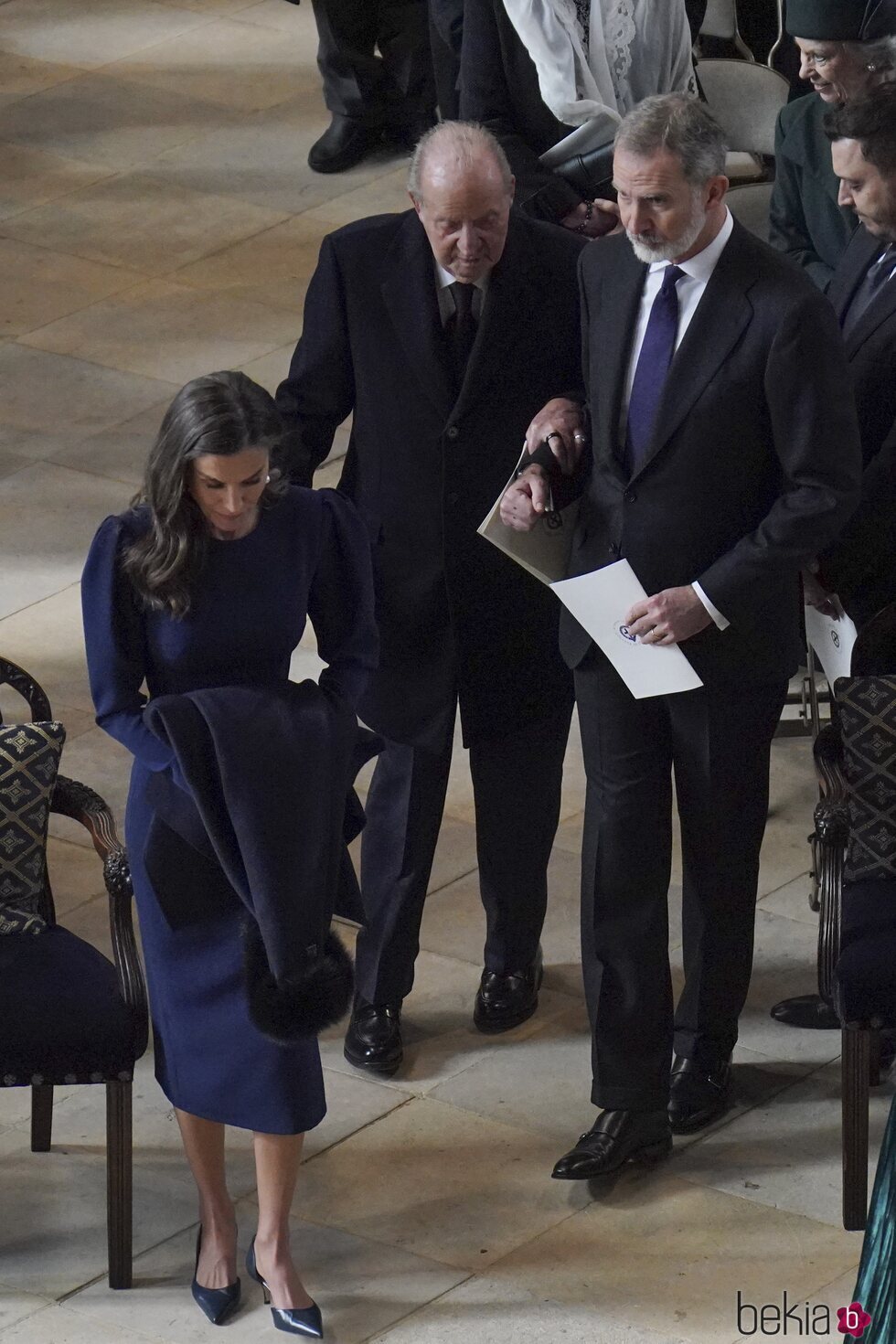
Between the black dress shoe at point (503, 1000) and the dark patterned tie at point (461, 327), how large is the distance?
1.37 metres

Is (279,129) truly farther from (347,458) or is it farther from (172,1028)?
(172,1028)

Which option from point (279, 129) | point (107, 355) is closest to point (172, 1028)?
point (107, 355)

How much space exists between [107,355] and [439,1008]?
4071 millimetres

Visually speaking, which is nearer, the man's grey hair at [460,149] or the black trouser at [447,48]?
the man's grey hair at [460,149]

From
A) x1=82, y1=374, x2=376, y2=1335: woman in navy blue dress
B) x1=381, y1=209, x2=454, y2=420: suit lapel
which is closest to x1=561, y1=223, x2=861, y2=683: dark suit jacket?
x1=381, y1=209, x2=454, y2=420: suit lapel

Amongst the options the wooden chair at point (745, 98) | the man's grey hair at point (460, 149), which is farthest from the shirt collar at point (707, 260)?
the wooden chair at point (745, 98)

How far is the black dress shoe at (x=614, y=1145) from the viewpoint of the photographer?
4.96 metres

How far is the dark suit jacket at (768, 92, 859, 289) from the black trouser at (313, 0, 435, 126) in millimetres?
4673

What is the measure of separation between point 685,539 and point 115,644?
1.08 metres

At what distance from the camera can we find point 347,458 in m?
5.27

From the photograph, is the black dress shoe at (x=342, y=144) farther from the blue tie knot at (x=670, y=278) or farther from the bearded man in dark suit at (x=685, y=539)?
the blue tie knot at (x=670, y=278)

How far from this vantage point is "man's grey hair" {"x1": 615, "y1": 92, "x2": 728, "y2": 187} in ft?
14.5

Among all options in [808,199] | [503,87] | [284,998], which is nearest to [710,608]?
[284,998]

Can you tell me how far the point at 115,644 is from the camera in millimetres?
4395
